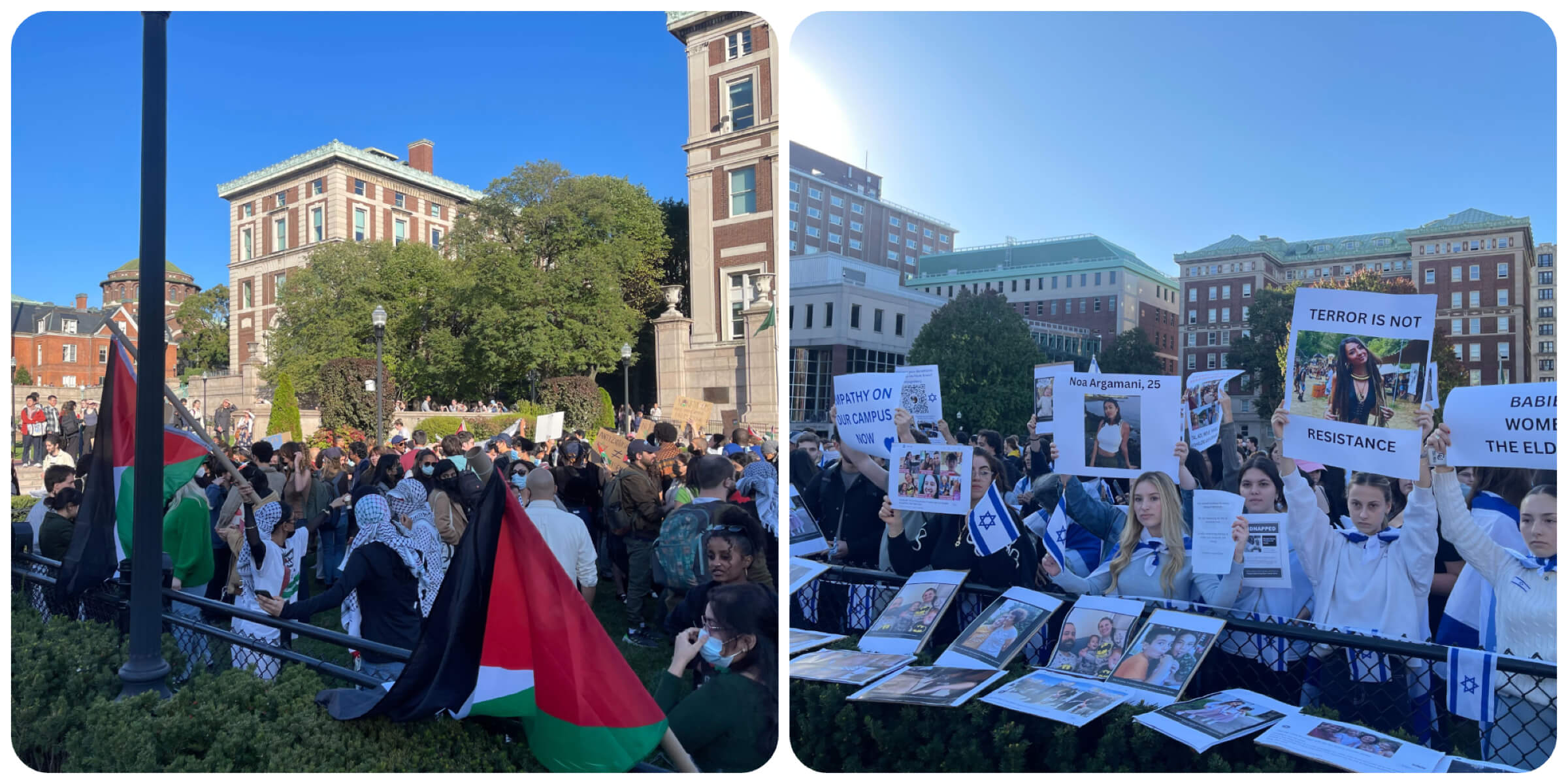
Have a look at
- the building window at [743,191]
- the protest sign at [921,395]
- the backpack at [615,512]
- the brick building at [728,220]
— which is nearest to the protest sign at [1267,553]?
the protest sign at [921,395]

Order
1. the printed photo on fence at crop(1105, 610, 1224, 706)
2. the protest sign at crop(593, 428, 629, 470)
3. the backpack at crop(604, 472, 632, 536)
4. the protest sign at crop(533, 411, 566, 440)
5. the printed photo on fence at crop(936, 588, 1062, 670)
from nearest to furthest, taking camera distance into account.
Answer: the printed photo on fence at crop(1105, 610, 1224, 706) < the printed photo on fence at crop(936, 588, 1062, 670) < the backpack at crop(604, 472, 632, 536) < the protest sign at crop(593, 428, 629, 470) < the protest sign at crop(533, 411, 566, 440)

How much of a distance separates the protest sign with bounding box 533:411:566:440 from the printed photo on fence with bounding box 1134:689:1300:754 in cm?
830

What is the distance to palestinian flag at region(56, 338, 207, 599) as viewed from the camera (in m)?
4.69

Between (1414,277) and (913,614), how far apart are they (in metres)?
2.41

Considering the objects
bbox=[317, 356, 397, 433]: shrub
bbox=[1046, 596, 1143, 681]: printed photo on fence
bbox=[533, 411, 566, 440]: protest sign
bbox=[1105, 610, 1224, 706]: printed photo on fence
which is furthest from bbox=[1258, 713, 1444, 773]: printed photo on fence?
bbox=[533, 411, 566, 440]: protest sign

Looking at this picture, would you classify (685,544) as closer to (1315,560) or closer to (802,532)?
(802,532)

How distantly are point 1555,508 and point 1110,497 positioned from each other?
1594mm

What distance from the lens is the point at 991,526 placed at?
401cm

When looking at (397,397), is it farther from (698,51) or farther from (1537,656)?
(1537,656)

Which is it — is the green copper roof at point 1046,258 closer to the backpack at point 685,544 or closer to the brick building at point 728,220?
the brick building at point 728,220

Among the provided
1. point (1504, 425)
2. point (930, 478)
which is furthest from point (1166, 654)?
point (1504, 425)

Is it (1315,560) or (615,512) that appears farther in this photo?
(615,512)

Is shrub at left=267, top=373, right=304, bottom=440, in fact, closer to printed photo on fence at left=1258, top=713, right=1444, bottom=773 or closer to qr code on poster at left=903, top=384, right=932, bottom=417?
qr code on poster at left=903, top=384, right=932, bottom=417

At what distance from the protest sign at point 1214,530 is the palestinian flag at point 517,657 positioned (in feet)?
7.33
